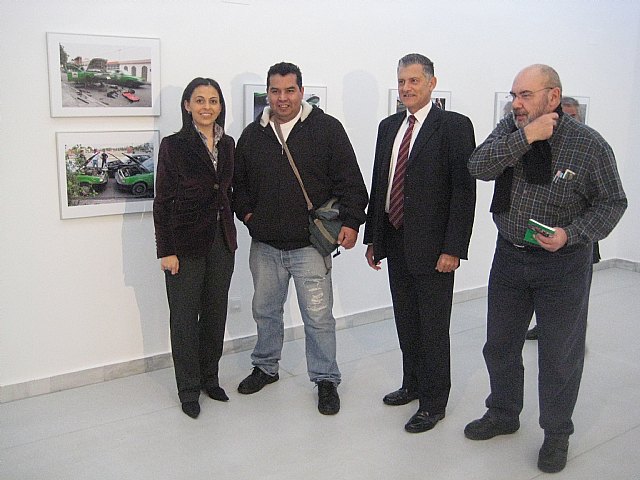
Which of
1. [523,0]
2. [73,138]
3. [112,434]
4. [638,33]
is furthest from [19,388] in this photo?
[638,33]

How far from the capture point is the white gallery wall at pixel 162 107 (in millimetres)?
3961

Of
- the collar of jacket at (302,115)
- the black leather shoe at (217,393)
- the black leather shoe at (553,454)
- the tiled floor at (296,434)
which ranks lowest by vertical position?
the tiled floor at (296,434)

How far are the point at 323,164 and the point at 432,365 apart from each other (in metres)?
1.31

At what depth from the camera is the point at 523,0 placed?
636 cm

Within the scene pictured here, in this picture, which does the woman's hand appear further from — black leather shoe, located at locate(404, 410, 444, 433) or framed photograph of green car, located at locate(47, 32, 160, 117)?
black leather shoe, located at locate(404, 410, 444, 433)

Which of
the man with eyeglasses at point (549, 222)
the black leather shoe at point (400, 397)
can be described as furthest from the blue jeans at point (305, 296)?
the man with eyeglasses at point (549, 222)

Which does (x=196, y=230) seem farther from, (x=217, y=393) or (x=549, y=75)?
(x=549, y=75)

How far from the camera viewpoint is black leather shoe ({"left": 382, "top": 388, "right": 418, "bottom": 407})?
13.6ft

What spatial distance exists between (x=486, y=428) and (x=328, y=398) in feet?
3.07

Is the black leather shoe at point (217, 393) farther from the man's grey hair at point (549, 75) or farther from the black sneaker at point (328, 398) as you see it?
the man's grey hair at point (549, 75)

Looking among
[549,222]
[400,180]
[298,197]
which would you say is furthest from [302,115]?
[549,222]

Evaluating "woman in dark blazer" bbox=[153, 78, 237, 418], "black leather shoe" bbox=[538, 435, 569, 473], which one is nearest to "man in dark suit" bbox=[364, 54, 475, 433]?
"black leather shoe" bbox=[538, 435, 569, 473]

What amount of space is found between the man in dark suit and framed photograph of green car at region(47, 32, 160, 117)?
1558 millimetres

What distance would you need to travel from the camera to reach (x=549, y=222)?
3.26m
